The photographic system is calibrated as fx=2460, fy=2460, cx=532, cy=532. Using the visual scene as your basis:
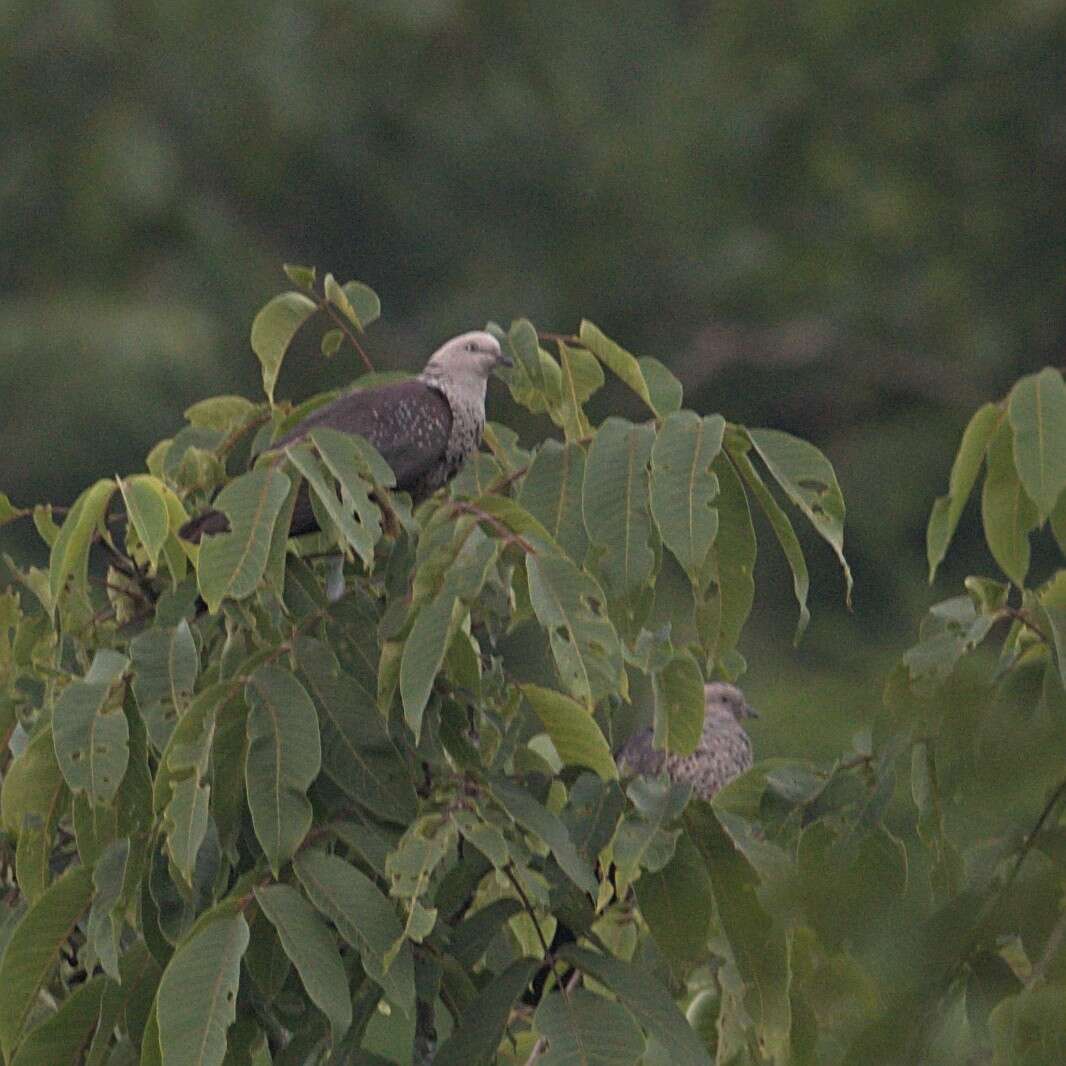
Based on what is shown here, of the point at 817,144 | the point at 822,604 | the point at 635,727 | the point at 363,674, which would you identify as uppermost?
the point at 363,674

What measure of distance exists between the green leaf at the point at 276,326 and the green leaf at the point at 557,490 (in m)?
0.66

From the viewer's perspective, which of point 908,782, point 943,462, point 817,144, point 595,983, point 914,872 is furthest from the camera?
point 817,144

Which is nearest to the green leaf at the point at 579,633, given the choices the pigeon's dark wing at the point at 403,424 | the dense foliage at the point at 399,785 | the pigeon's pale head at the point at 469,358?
the dense foliage at the point at 399,785

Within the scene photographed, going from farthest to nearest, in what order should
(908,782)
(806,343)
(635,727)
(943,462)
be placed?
(806,343), (943,462), (635,727), (908,782)

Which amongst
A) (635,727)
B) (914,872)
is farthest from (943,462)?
(914,872)

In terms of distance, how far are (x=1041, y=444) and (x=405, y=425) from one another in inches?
68.2

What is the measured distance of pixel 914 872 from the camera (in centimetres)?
193

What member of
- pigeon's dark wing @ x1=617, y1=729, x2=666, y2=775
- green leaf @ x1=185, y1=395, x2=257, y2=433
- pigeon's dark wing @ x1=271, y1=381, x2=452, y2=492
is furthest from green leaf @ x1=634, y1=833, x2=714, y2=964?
pigeon's dark wing @ x1=617, y1=729, x2=666, y2=775

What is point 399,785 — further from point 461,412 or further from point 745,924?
point 461,412

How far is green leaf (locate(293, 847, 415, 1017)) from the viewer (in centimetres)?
254

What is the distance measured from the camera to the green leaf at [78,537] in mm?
2748

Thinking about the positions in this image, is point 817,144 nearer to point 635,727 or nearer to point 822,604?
point 822,604

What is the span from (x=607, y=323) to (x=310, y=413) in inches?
499

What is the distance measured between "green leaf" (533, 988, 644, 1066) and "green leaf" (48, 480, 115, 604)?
73 centimetres
